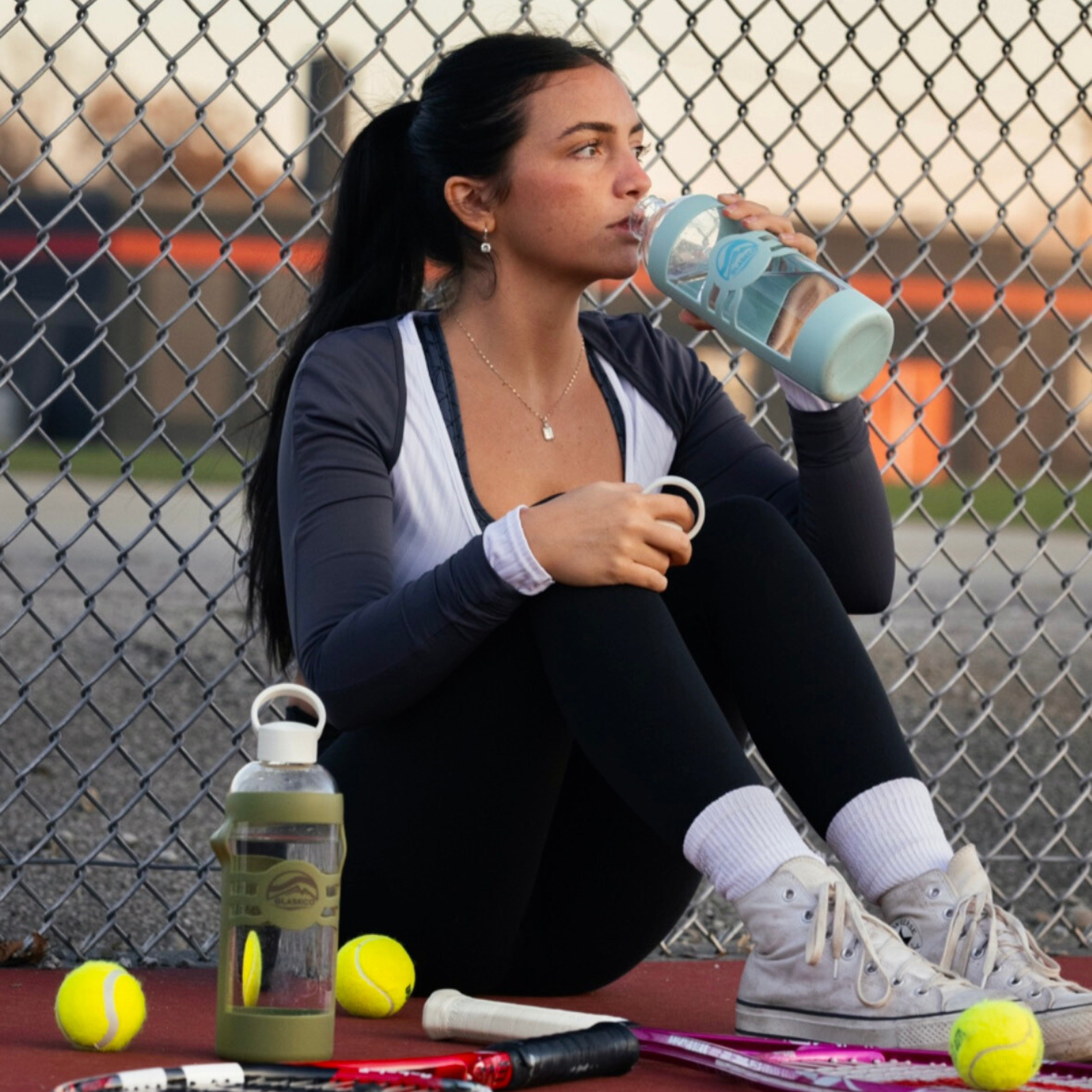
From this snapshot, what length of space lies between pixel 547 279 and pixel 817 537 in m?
0.53

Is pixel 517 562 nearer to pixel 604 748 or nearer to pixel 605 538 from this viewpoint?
pixel 605 538

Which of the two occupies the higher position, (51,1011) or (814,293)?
(814,293)

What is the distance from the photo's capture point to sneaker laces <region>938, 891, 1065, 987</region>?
1.79 metres

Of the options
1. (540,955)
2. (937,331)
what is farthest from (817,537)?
(937,331)

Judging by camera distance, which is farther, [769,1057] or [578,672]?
[578,672]

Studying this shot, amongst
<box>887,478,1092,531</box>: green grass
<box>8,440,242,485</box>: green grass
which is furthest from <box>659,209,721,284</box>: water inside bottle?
<box>887,478,1092,531</box>: green grass

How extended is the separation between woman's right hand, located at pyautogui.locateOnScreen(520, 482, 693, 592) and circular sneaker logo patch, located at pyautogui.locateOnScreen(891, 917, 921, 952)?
47 cm

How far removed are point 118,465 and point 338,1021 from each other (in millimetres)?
2596

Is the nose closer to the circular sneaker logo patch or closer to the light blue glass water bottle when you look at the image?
the light blue glass water bottle

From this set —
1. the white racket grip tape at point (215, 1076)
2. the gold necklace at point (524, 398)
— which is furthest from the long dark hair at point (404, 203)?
the white racket grip tape at point (215, 1076)

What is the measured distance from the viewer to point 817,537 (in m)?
2.25

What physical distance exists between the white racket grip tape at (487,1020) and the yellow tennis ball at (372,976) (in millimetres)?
145

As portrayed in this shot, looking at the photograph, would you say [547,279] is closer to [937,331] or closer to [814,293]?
[814,293]

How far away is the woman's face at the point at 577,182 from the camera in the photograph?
2254mm
